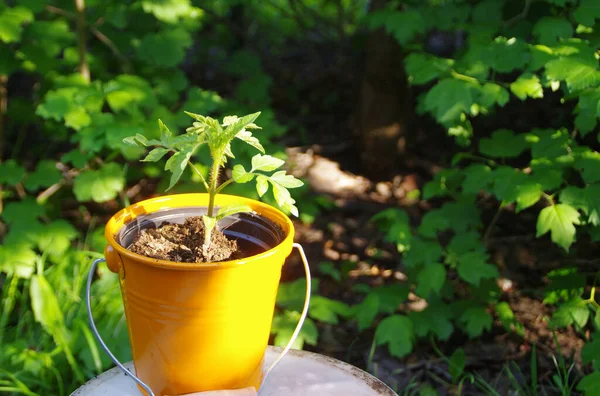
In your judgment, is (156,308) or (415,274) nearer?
(156,308)

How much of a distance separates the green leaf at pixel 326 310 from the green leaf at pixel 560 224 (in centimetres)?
77

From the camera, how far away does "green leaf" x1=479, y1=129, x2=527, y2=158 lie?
94.4 inches

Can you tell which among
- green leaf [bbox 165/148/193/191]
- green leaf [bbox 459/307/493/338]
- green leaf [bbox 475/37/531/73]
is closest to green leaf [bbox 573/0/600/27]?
green leaf [bbox 475/37/531/73]

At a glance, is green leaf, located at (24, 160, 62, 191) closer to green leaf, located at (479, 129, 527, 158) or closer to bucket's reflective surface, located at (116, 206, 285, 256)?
bucket's reflective surface, located at (116, 206, 285, 256)

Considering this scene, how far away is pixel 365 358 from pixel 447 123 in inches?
36.9

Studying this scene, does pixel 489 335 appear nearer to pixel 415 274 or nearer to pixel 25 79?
pixel 415 274

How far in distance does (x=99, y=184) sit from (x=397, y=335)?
133cm

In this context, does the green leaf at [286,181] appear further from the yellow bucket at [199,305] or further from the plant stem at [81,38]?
the plant stem at [81,38]

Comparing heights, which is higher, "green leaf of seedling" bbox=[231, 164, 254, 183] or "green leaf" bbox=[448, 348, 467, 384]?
"green leaf of seedling" bbox=[231, 164, 254, 183]

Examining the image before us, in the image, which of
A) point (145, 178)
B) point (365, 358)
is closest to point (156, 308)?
point (365, 358)

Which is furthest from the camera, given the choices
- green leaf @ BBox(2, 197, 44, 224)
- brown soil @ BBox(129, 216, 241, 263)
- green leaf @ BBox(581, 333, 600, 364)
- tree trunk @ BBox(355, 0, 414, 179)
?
tree trunk @ BBox(355, 0, 414, 179)

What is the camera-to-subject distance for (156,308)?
1.27 meters

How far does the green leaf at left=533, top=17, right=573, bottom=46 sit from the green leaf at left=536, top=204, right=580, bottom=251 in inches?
21.2

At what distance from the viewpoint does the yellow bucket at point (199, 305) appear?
1.23 m
